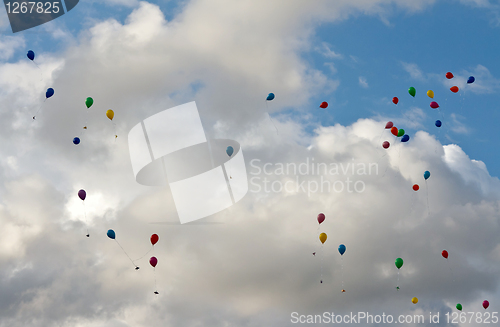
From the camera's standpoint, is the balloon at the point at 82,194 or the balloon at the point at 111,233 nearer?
the balloon at the point at 111,233

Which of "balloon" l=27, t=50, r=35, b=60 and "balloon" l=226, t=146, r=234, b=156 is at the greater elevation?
"balloon" l=27, t=50, r=35, b=60

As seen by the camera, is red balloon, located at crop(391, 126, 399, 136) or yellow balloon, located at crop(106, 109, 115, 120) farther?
red balloon, located at crop(391, 126, 399, 136)

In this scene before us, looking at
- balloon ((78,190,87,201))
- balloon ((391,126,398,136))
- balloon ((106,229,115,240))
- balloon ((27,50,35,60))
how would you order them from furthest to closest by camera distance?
balloon ((391,126,398,136))
balloon ((78,190,87,201))
balloon ((106,229,115,240))
balloon ((27,50,35,60))

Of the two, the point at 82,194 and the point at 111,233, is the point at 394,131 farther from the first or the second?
the point at 82,194

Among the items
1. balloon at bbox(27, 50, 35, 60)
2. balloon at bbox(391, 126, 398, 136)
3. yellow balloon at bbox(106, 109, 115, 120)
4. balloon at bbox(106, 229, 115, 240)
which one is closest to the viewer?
balloon at bbox(27, 50, 35, 60)

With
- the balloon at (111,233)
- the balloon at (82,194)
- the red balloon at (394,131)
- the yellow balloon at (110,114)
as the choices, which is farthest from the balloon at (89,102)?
the red balloon at (394,131)

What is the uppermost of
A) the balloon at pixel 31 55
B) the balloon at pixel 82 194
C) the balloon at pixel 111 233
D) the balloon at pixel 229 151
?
the balloon at pixel 31 55

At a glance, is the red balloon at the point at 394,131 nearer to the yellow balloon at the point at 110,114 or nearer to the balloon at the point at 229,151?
the balloon at the point at 229,151

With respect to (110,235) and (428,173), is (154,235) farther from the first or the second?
(428,173)

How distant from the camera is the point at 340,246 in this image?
142 feet

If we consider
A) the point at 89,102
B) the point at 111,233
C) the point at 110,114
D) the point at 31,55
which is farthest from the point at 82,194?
the point at 31,55

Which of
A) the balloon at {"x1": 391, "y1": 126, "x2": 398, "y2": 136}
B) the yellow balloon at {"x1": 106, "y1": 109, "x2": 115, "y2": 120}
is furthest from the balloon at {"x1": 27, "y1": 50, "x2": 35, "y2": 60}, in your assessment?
the balloon at {"x1": 391, "y1": 126, "x2": 398, "y2": 136}

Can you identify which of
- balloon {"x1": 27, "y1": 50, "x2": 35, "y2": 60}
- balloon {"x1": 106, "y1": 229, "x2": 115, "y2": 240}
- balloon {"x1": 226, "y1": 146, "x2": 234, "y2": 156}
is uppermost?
balloon {"x1": 27, "y1": 50, "x2": 35, "y2": 60}

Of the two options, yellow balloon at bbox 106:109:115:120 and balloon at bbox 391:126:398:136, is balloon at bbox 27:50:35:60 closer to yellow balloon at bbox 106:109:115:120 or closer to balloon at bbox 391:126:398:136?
yellow balloon at bbox 106:109:115:120
